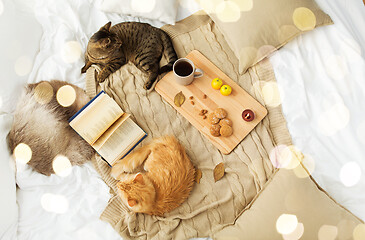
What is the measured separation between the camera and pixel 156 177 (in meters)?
1.11

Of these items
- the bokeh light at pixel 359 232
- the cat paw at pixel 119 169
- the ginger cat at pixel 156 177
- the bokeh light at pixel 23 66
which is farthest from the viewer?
the bokeh light at pixel 23 66

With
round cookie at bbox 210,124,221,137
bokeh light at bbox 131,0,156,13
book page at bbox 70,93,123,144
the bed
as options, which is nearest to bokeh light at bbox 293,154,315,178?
the bed

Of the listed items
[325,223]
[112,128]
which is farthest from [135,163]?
[325,223]

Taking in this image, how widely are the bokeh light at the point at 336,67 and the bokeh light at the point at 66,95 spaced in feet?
4.00

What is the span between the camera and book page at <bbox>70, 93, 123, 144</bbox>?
1.18 metres

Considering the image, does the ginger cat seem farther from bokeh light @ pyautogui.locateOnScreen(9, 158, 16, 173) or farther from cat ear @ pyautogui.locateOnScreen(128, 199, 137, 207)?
bokeh light @ pyautogui.locateOnScreen(9, 158, 16, 173)

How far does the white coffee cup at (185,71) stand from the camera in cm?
120

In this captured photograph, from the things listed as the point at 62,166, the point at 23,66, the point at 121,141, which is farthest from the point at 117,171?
the point at 23,66

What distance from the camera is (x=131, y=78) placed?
132 centimetres

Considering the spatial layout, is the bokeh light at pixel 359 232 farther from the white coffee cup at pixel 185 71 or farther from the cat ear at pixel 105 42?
the cat ear at pixel 105 42

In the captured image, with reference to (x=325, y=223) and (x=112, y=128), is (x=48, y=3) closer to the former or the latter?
(x=112, y=128)

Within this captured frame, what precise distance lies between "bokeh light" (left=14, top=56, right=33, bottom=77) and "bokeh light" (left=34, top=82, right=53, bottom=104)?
0.43 feet

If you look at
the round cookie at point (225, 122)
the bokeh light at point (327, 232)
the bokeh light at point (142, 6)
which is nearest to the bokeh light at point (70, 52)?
the bokeh light at point (142, 6)

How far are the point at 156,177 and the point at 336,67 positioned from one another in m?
0.96
